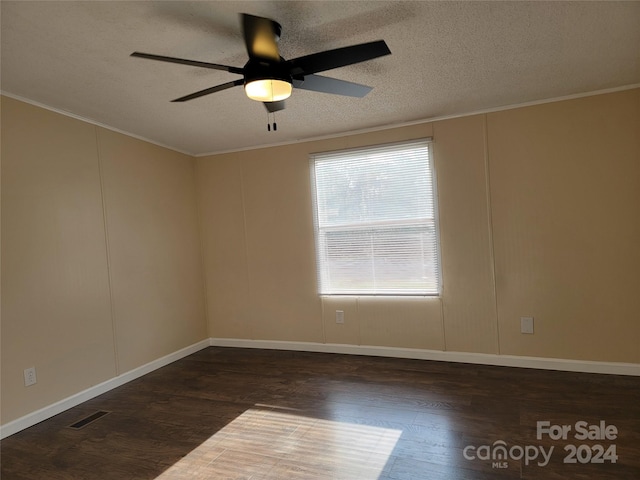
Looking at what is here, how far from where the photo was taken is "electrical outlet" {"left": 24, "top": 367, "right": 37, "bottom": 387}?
8.84 ft

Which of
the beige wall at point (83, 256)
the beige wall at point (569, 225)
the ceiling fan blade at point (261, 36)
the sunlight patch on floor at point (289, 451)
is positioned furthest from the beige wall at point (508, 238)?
the ceiling fan blade at point (261, 36)

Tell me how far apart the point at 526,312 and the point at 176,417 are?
3051mm

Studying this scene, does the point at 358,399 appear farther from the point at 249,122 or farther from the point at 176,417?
the point at 249,122

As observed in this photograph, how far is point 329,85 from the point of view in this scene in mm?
2180

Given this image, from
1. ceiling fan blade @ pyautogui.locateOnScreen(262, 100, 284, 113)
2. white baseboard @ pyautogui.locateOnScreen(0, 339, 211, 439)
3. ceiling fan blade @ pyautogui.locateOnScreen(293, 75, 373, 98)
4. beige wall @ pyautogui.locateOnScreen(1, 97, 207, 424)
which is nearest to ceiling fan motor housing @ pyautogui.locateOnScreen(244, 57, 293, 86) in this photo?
ceiling fan blade @ pyautogui.locateOnScreen(293, 75, 373, 98)

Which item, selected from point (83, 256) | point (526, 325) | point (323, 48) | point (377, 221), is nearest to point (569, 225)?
point (526, 325)

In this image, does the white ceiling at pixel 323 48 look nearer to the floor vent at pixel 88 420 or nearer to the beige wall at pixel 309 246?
the beige wall at pixel 309 246

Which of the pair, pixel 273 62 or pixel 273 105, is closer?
pixel 273 62

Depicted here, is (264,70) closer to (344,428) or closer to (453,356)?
(344,428)

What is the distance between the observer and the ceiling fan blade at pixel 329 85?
6.77 feet

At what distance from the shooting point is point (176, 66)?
2324mm

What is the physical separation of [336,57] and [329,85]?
34cm

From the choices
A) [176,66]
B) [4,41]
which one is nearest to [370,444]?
[176,66]

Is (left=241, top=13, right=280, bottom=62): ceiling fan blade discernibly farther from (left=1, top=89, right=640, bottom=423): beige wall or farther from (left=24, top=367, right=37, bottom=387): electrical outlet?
(left=24, top=367, right=37, bottom=387): electrical outlet
